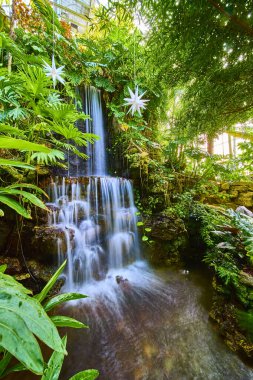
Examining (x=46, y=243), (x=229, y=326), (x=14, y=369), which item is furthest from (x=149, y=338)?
(x=46, y=243)

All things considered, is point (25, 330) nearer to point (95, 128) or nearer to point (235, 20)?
point (235, 20)

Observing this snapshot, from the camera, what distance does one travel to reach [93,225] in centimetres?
350

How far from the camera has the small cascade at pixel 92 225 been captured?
3027mm

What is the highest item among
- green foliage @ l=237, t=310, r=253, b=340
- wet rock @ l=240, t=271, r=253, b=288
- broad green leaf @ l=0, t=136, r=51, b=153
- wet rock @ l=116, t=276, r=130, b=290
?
broad green leaf @ l=0, t=136, r=51, b=153

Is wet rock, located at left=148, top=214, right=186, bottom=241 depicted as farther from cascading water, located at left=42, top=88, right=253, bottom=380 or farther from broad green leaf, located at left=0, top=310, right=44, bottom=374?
broad green leaf, located at left=0, top=310, right=44, bottom=374

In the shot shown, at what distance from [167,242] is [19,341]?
3.50 m

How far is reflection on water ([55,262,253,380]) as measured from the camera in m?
1.57

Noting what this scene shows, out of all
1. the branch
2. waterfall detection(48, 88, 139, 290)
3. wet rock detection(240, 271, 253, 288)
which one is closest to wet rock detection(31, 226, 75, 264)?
waterfall detection(48, 88, 139, 290)

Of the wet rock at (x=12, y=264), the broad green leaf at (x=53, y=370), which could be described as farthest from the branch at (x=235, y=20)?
the wet rock at (x=12, y=264)

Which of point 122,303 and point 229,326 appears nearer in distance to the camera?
point 229,326

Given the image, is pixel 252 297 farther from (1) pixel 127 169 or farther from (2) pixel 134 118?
(2) pixel 134 118

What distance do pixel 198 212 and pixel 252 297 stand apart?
6.36 ft

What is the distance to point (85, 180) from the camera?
12.5ft

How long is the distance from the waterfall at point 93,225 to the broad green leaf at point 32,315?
8.41ft
